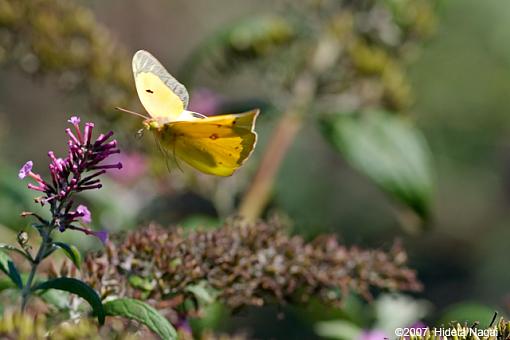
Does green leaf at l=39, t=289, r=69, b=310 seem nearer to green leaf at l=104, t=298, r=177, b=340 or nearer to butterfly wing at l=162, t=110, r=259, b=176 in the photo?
green leaf at l=104, t=298, r=177, b=340

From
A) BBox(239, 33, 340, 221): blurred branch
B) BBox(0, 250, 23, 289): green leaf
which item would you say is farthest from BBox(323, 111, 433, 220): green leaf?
BBox(0, 250, 23, 289): green leaf

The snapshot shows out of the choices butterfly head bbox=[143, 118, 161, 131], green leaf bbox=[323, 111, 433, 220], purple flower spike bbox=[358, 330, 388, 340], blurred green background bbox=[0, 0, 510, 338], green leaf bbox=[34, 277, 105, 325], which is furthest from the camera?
blurred green background bbox=[0, 0, 510, 338]

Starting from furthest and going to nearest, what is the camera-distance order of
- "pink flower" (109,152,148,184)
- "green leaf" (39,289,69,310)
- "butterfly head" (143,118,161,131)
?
1. "pink flower" (109,152,148,184)
2. "butterfly head" (143,118,161,131)
3. "green leaf" (39,289,69,310)

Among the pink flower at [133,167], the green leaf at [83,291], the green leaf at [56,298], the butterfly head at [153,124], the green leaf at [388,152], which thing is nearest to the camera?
the green leaf at [83,291]

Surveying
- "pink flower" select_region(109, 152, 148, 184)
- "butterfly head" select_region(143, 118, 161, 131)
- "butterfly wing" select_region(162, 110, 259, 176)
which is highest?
"pink flower" select_region(109, 152, 148, 184)

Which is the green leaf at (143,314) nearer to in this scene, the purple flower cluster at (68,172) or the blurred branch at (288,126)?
the purple flower cluster at (68,172)

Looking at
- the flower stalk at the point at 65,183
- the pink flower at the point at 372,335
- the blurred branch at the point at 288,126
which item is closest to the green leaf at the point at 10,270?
the flower stalk at the point at 65,183
